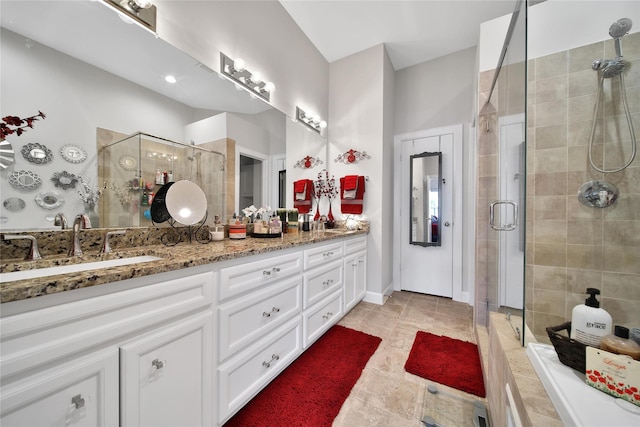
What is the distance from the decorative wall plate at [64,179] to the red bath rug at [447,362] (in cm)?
219

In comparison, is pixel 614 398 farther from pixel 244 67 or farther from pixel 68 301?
pixel 244 67

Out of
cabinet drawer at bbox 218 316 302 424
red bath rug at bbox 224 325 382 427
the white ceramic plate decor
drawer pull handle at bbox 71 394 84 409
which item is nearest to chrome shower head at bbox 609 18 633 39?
red bath rug at bbox 224 325 382 427

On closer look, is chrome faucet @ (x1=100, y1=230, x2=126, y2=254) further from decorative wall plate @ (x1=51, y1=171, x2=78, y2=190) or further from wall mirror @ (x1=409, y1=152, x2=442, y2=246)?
wall mirror @ (x1=409, y1=152, x2=442, y2=246)

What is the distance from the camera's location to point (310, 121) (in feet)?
8.82

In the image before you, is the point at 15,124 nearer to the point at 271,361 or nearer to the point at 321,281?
the point at 271,361

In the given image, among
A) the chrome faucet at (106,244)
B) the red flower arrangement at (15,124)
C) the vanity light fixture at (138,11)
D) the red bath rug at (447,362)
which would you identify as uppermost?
the vanity light fixture at (138,11)

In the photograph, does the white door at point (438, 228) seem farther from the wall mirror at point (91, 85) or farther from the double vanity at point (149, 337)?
the wall mirror at point (91, 85)

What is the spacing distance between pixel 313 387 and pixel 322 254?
0.84 m

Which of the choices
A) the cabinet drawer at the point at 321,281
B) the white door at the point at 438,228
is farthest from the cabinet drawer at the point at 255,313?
the white door at the point at 438,228

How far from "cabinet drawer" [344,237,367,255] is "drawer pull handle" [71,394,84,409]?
1772 millimetres

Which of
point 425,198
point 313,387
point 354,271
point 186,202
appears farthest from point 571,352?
point 425,198

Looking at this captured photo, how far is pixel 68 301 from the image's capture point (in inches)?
24.8

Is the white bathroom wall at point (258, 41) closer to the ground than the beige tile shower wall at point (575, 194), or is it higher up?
higher up

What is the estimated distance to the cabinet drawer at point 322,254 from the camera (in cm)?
162
